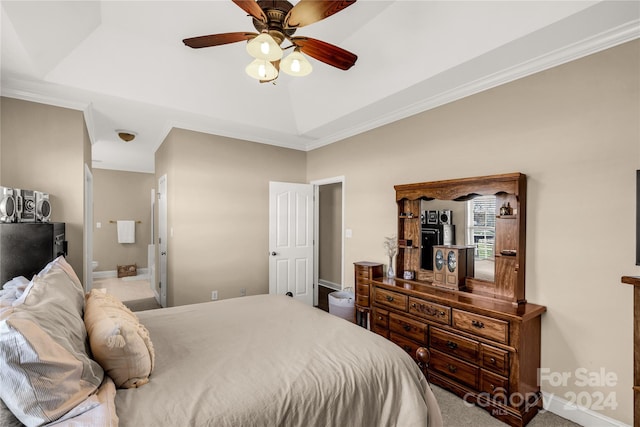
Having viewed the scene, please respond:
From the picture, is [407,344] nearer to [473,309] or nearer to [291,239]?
[473,309]

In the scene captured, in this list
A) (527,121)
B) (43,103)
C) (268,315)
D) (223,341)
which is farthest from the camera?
(43,103)

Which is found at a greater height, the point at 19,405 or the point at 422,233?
the point at 422,233

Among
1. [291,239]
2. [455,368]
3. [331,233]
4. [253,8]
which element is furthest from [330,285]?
[253,8]

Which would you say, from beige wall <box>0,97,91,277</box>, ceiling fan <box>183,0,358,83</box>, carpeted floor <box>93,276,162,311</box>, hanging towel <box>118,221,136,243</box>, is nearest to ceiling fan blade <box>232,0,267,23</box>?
ceiling fan <box>183,0,358,83</box>

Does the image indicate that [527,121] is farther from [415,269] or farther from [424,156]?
[415,269]

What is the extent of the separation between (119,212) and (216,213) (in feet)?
14.3

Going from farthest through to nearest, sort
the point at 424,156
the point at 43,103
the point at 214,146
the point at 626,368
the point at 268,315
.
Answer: the point at 214,146, the point at 424,156, the point at 43,103, the point at 268,315, the point at 626,368

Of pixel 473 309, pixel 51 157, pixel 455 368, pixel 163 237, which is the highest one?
pixel 51 157

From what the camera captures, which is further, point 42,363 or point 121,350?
point 121,350

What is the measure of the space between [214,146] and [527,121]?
3.54 meters

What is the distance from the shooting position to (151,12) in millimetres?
2486

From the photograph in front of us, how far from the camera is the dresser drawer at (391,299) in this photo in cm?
285

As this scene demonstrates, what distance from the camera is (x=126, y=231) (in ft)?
22.8

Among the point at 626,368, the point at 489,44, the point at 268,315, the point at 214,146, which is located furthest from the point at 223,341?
the point at 214,146
